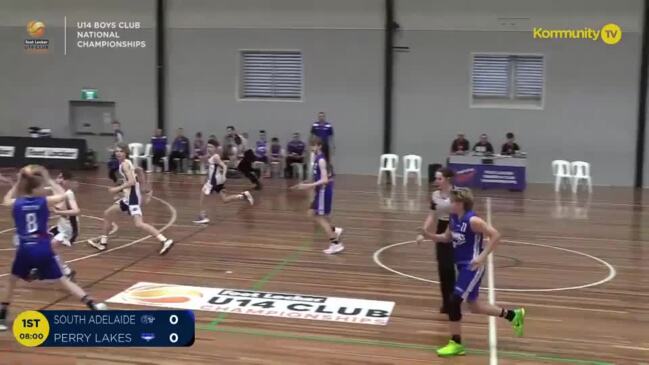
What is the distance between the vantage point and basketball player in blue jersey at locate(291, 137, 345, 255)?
11.2m

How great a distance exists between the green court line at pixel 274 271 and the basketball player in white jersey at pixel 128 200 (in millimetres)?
2018

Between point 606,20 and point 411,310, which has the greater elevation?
point 606,20

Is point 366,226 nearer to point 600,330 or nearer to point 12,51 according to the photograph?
point 600,330

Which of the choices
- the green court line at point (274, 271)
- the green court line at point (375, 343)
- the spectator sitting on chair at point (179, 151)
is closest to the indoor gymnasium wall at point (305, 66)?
the spectator sitting on chair at point (179, 151)

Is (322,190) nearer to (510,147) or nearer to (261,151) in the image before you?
(261,151)

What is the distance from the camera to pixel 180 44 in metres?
24.5

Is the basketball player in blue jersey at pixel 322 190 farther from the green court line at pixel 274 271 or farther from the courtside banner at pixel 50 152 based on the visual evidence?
the courtside banner at pixel 50 152

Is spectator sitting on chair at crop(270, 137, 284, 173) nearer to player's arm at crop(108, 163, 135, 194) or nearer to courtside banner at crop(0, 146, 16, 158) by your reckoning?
courtside banner at crop(0, 146, 16, 158)

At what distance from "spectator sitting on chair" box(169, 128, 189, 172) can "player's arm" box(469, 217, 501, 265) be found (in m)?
18.2

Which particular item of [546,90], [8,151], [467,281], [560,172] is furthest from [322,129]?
[467,281]

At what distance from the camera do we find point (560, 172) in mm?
21484

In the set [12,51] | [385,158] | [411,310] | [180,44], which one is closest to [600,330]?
[411,310]

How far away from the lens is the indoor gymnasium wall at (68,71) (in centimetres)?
2495

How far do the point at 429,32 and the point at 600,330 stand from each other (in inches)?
653
